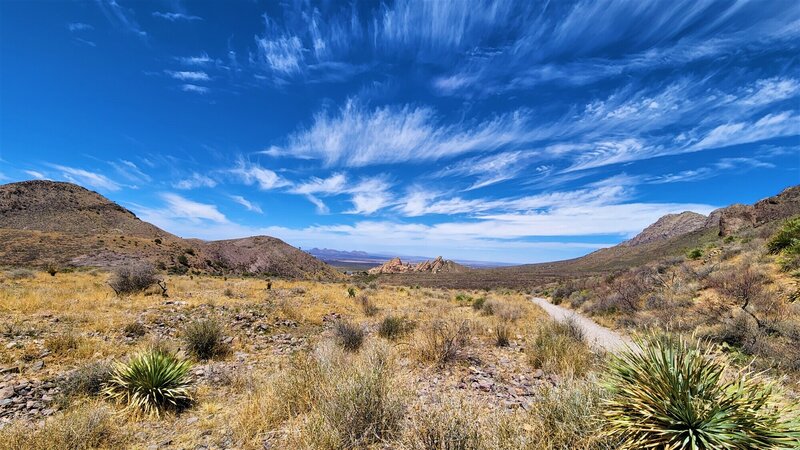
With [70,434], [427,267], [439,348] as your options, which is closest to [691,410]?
[439,348]

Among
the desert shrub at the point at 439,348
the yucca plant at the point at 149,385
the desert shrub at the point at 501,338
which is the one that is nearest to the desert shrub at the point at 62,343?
the yucca plant at the point at 149,385

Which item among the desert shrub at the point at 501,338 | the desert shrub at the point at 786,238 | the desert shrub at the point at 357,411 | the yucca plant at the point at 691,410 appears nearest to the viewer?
the yucca plant at the point at 691,410

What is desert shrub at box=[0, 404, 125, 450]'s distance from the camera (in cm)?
327

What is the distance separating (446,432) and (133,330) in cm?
939

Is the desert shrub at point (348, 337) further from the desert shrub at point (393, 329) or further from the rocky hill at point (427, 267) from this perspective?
the rocky hill at point (427, 267)

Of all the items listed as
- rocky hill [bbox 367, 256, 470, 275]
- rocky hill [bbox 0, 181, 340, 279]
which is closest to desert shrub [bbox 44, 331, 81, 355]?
rocky hill [bbox 0, 181, 340, 279]

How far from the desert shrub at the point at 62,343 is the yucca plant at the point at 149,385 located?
2.82m

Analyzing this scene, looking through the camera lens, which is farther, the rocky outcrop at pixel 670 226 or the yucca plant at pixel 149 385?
the rocky outcrop at pixel 670 226

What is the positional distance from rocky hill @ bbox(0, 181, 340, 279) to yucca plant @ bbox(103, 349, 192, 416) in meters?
37.2

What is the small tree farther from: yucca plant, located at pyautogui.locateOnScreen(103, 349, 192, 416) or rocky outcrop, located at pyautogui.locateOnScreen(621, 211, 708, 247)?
rocky outcrop, located at pyautogui.locateOnScreen(621, 211, 708, 247)

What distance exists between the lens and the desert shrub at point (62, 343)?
6.72 metres

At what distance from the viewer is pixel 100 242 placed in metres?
39.2

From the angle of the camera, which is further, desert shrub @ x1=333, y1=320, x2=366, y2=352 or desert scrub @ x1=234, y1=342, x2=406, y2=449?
desert shrub @ x1=333, y1=320, x2=366, y2=352

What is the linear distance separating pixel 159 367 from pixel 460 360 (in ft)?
18.4
